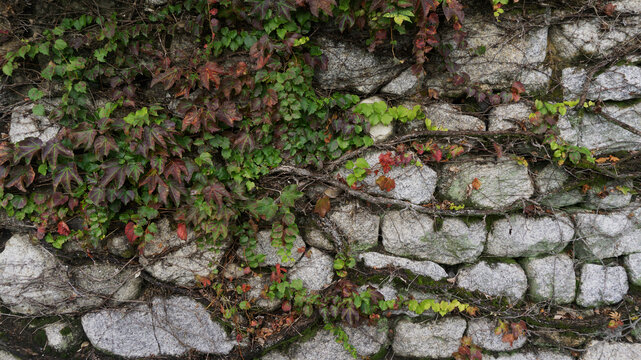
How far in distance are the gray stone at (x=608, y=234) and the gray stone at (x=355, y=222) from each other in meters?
1.57

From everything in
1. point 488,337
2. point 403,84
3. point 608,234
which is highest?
point 403,84

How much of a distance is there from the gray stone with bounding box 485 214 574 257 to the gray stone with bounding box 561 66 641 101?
96 cm

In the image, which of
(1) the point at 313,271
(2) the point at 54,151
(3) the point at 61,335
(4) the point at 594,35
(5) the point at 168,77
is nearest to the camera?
(2) the point at 54,151

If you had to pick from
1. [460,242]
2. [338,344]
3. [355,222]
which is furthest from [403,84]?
[338,344]

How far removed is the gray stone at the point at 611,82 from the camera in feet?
9.12

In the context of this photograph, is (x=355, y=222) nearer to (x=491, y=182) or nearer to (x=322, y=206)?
(x=322, y=206)

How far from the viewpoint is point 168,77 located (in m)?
2.61

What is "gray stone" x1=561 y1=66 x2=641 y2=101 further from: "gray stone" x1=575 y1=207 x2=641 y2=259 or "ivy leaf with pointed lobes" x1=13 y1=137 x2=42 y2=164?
"ivy leaf with pointed lobes" x1=13 y1=137 x2=42 y2=164

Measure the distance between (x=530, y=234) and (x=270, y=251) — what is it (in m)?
2.02

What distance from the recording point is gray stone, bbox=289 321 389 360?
303 cm

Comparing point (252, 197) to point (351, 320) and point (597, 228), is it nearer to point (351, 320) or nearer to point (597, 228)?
point (351, 320)

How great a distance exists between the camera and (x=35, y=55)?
8.74ft

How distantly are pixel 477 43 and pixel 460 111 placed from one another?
0.50 metres

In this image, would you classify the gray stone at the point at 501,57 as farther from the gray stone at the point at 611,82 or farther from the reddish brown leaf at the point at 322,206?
the reddish brown leaf at the point at 322,206
